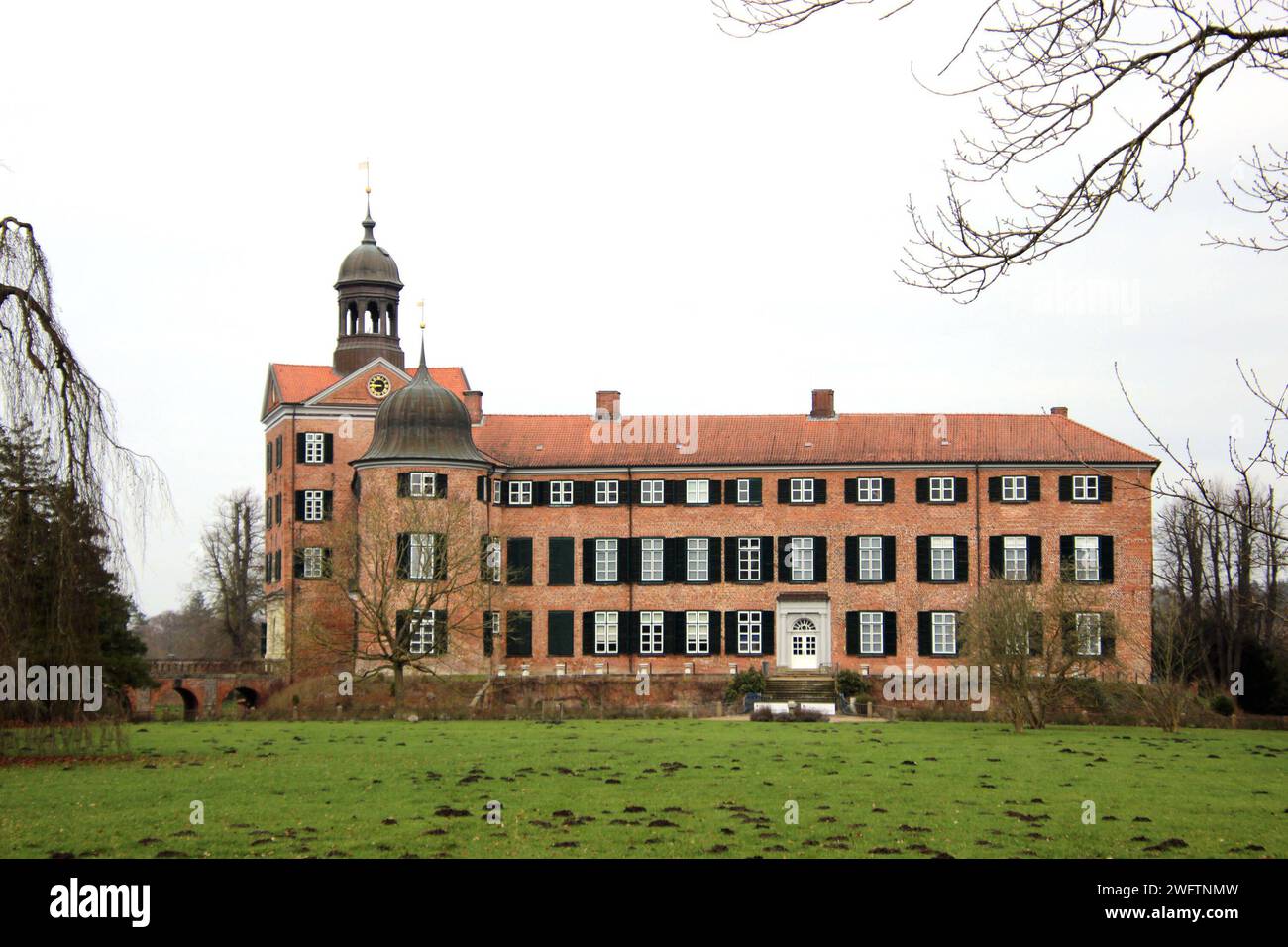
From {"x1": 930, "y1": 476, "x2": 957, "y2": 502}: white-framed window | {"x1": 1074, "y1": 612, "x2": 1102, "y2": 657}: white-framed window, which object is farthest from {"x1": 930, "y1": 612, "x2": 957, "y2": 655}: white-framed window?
{"x1": 1074, "y1": 612, "x2": 1102, "y2": 657}: white-framed window

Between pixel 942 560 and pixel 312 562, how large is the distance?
2155 cm

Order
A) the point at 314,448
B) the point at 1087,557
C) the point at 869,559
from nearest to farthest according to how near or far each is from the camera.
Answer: the point at 1087,557 < the point at 869,559 < the point at 314,448

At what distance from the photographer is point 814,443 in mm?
55250

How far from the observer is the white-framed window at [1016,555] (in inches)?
2068

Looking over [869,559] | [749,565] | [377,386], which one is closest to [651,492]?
[749,565]

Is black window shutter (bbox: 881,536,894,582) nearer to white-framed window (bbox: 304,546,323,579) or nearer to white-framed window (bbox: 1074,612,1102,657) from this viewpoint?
white-framed window (bbox: 1074,612,1102,657)

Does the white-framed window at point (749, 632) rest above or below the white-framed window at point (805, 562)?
below

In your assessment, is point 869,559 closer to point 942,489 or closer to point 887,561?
point 887,561

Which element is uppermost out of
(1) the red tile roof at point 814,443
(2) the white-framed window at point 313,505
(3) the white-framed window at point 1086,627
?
(1) the red tile roof at point 814,443

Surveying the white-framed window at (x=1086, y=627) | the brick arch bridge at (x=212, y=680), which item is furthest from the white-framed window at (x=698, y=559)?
the white-framed window at (x=1086, y=627)

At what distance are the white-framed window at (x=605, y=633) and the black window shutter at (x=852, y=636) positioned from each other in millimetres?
7801

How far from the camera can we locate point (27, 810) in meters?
17.5

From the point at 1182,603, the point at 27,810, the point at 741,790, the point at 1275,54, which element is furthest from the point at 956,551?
the point at 1275,54

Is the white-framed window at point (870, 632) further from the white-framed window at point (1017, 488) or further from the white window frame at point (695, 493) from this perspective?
the white window frame at point (695, 493)
